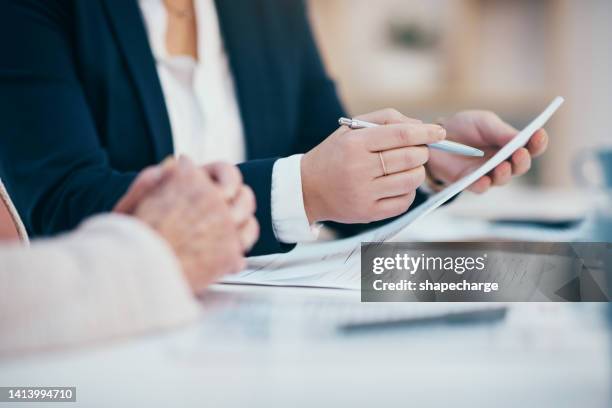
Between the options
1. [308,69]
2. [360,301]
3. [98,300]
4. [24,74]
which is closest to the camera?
[98,300]

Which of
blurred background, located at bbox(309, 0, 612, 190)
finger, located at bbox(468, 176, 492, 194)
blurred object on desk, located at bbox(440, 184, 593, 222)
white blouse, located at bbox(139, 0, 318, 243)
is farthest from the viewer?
blurred background, located at bbox(309, 0, 612, 190)

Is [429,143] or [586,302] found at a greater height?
[429,143]

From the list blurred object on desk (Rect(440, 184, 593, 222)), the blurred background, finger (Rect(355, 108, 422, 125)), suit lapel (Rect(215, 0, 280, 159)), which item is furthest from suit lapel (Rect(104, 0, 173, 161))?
the blurred background

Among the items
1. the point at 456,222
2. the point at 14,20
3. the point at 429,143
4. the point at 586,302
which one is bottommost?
the point at 456,222

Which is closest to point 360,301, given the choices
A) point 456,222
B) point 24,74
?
point 24,74

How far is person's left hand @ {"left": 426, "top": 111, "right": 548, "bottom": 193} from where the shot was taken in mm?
508

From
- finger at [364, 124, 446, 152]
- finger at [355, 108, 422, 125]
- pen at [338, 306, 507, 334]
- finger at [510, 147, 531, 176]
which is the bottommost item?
pen at [338, 306, 507, 334]

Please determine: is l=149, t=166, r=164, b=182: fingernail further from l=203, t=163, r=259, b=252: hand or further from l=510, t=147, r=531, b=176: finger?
l=510, t=147, r=531, b=176: finger

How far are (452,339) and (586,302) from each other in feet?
0.47

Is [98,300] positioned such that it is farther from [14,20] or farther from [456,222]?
[456,222]

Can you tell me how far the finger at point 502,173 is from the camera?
0.51 metres

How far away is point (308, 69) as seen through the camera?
0.85 metres

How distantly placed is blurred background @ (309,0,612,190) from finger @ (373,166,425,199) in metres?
1.34

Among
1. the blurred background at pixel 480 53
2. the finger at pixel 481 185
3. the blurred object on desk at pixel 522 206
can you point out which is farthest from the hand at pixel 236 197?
the blurred background at pixel 480 53
